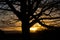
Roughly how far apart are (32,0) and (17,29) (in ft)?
10.1

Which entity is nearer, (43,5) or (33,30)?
(43,5)

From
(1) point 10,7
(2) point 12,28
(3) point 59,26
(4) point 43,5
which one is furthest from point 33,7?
(2) point 12,28

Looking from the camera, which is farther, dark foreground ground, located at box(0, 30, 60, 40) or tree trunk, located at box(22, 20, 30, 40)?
dark foreground ground, located at box(0, 30, 60, 40)

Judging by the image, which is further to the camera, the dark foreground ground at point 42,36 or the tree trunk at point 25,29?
the dark foreground ground at point 42,36

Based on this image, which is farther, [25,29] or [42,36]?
[42,36]

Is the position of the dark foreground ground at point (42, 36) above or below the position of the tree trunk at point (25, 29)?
below

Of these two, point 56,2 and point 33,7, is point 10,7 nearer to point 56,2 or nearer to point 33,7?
point 33,7

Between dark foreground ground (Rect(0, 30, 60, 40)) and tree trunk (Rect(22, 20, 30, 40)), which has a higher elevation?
tree trunk (Rect(22, 20, 30, 40))

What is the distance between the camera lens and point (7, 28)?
10.5m

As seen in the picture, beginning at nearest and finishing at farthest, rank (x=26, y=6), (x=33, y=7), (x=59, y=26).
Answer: (x=26, y=6)
(x=33, y=7)
(x=59, y=26)

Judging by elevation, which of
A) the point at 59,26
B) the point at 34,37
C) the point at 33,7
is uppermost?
the point at 33,7

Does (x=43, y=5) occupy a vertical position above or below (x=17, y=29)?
above

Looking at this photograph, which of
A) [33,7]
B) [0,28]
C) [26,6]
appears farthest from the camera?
[0,28]

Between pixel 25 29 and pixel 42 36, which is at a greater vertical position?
pixel 25 29
